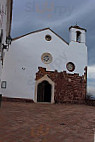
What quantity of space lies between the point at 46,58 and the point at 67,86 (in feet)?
10.1

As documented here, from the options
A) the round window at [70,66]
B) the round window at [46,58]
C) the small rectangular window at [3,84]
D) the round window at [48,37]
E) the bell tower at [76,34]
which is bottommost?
the small rectangular window at [3,84]

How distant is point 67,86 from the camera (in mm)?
12812

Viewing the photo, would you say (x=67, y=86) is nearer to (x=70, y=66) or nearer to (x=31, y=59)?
(x=70, y=66)

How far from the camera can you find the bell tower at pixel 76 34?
14009mm

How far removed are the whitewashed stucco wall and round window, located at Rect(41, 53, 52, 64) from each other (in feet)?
0.87

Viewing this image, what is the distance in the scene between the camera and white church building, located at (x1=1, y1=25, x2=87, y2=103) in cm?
1123

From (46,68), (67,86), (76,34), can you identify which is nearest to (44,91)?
(67,86)

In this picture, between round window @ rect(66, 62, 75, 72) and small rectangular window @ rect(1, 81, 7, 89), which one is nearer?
small rectangular window @ rect(1, 81, 7, 89)

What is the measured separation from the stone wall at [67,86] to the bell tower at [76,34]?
3.48 meters

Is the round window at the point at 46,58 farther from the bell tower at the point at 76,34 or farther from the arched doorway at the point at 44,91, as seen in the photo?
the bell tower at the point at 76,34

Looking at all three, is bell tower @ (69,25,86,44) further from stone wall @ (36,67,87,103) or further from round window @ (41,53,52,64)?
stone wall @ (36,67,87,103)

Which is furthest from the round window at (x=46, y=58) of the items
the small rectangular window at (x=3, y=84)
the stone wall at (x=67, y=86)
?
the small rectangular window at (x=3, y=84)

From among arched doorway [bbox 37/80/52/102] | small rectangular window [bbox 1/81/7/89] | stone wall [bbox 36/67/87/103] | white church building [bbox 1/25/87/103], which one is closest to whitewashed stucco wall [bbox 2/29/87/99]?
white church building [bbox 1/25/87/103]

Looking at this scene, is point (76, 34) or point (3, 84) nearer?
point (3, 84)
